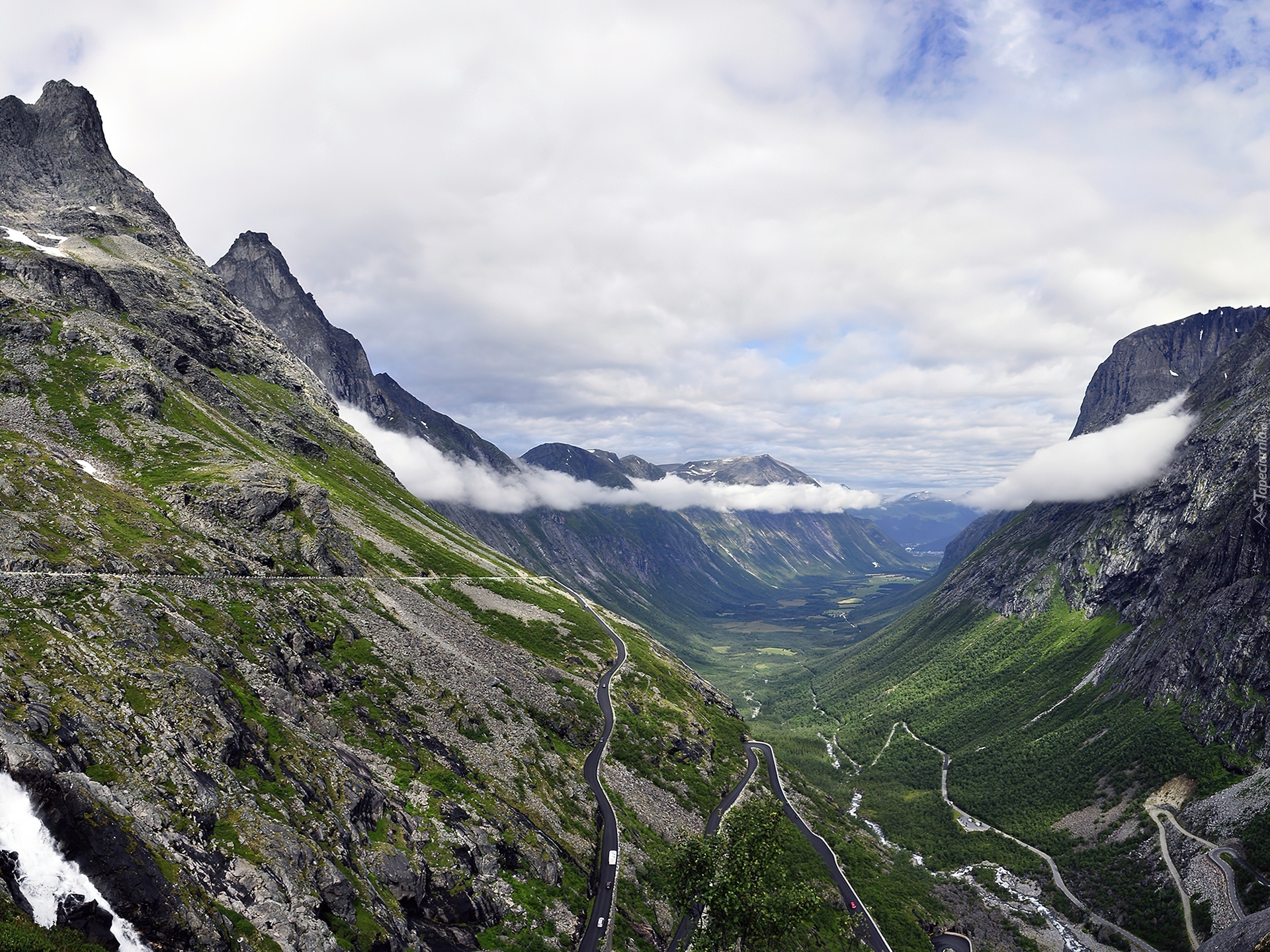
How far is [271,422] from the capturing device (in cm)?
19950

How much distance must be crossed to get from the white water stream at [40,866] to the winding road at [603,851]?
46238 mm

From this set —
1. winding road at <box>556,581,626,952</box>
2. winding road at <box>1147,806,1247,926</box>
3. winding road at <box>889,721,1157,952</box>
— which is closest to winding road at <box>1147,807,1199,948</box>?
winding road at <box>1147,806,1247,926</box>

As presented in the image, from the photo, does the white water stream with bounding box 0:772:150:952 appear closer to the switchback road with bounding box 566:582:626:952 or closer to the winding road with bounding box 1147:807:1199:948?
the switchback road with bounding box 566:582:626:952

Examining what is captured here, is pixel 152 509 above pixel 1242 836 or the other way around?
the other way around

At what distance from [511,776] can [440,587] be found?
72873 millimetres

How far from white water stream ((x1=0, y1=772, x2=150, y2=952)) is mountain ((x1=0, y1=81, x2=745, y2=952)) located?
400 millimetres

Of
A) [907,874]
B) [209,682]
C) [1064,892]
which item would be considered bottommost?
[907,874]

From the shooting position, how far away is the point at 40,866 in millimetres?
34656

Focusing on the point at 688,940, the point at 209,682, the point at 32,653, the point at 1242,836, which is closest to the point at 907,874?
the point at 1242,836

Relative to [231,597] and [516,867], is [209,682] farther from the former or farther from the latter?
[516,867]

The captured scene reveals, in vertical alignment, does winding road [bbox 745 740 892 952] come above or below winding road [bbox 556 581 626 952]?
below

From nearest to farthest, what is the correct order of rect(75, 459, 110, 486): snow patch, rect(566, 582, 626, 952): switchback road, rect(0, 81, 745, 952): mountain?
1. rect(0, 81, 745, 952): mountain
2. rect(566, 582, 626, 952): switchback road
3. rect(75, 459, 110, 486): snow patch

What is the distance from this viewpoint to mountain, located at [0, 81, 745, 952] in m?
42.9

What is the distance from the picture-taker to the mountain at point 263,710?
42875 millimetres
